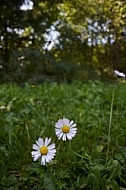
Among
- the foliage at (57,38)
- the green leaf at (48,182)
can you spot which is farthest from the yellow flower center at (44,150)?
the foliage at (57,38)

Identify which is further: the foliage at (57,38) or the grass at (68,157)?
the foliage at (57,38)

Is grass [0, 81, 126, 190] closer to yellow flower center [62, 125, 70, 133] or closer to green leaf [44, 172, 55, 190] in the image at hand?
green leaf [44, 172, 55, 190]

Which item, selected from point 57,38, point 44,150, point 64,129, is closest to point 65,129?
point 64,129

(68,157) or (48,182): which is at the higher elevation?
(68,157)

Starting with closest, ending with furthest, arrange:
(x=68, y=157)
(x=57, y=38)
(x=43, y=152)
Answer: (x=43, y=152) < (x=68, y=157) < (x=57, y=38)

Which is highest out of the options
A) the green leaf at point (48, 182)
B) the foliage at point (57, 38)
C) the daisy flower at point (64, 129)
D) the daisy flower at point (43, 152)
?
the foliage at point (57, 38)

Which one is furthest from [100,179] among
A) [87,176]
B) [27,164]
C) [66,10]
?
[66,10]

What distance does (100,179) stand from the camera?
1181 millimetres

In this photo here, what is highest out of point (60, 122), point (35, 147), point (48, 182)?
point (60, 122)

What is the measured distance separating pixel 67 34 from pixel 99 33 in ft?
2.66

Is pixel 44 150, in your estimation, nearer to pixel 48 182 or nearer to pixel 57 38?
pixel 48 182

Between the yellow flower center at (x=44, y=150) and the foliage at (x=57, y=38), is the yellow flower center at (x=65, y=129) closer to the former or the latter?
the yellow flower center at (x=44, y=150)

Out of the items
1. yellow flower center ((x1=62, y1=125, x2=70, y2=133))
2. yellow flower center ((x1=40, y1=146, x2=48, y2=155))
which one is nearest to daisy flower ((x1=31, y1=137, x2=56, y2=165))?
yellow flower center ((x1=40, y1=146, x2=48, y2=155))

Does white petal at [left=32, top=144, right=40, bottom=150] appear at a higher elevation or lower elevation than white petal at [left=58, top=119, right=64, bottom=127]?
lower
